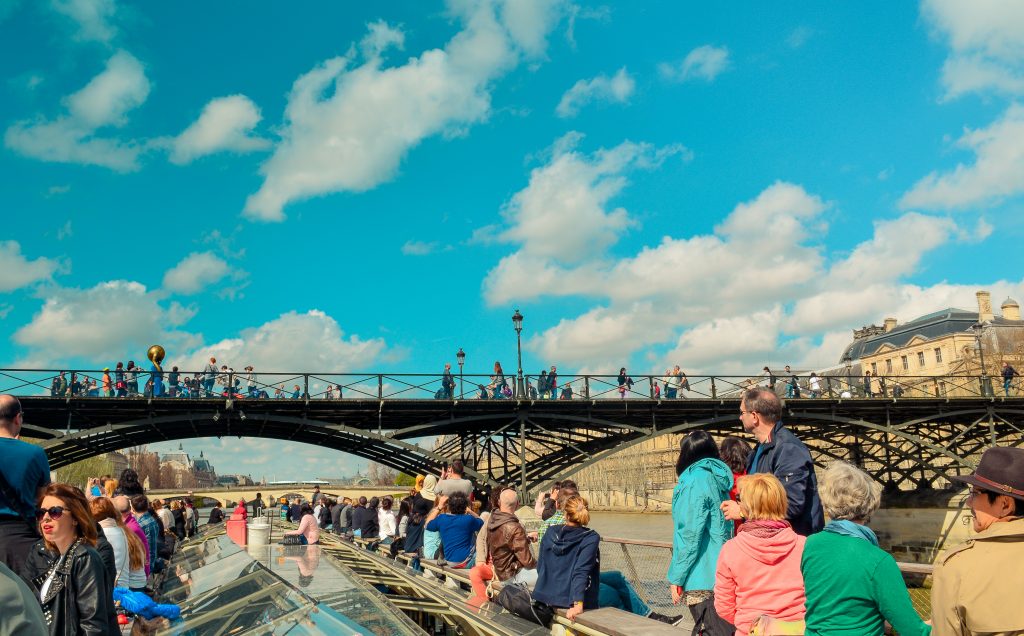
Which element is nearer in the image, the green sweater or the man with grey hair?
the green sweater

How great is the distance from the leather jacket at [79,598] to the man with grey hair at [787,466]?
9.05 ft

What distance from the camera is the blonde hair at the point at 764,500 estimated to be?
3.60m

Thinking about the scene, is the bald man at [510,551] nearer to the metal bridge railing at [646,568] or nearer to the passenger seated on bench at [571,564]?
the passenger seated on bench at [571,564]

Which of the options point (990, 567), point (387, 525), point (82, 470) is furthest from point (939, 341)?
point (82, 470)

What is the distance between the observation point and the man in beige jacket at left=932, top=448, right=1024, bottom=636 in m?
2.12

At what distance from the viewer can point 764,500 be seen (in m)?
3.60

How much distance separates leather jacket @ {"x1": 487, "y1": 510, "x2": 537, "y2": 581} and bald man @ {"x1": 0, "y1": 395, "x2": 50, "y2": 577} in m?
3.43

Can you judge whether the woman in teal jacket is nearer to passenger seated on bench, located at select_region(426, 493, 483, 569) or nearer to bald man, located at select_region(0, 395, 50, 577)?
bald man, located at select_region(0, 395, 50, 577)

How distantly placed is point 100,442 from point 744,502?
31112 mm

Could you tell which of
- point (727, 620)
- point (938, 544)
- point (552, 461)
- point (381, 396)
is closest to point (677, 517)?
point (727, 620)

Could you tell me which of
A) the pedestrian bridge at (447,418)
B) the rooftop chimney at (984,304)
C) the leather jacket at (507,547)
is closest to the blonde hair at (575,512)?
the leather jacket at (507,547)

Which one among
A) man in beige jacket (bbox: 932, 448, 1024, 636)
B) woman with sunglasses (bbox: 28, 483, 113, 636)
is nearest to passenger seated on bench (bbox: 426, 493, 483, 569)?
woman with sunglasses (bbox: 28, 483, 113, 636)

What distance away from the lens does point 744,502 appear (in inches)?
143

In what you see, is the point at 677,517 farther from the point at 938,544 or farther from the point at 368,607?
the point at 938,544
